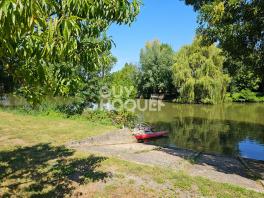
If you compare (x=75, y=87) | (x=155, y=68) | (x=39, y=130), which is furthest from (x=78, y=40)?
(x=155, y=68)

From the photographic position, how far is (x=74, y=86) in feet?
15.3

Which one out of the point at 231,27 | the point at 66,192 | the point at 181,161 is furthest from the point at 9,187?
the point at 231,27

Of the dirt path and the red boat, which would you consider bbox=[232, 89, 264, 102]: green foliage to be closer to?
the red boat

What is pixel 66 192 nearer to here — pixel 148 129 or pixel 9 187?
pixel 9 187

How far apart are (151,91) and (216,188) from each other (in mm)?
46626

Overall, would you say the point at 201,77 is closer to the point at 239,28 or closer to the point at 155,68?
the point at 155,68

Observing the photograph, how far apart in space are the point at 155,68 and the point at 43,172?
143 feet

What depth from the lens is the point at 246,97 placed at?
161ft

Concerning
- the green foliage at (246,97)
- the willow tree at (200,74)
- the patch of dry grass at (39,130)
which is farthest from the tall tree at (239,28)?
the green foliage at (246,97)

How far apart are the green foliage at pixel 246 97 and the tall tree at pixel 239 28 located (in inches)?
1563

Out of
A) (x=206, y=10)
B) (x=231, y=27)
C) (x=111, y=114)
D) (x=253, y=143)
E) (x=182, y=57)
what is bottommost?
(x=253, y=143)

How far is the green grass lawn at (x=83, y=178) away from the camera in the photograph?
21.3 ft

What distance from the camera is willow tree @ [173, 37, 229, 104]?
37.9 metres

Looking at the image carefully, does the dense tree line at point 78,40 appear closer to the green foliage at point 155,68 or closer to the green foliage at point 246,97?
the green foliage at point 155,68
